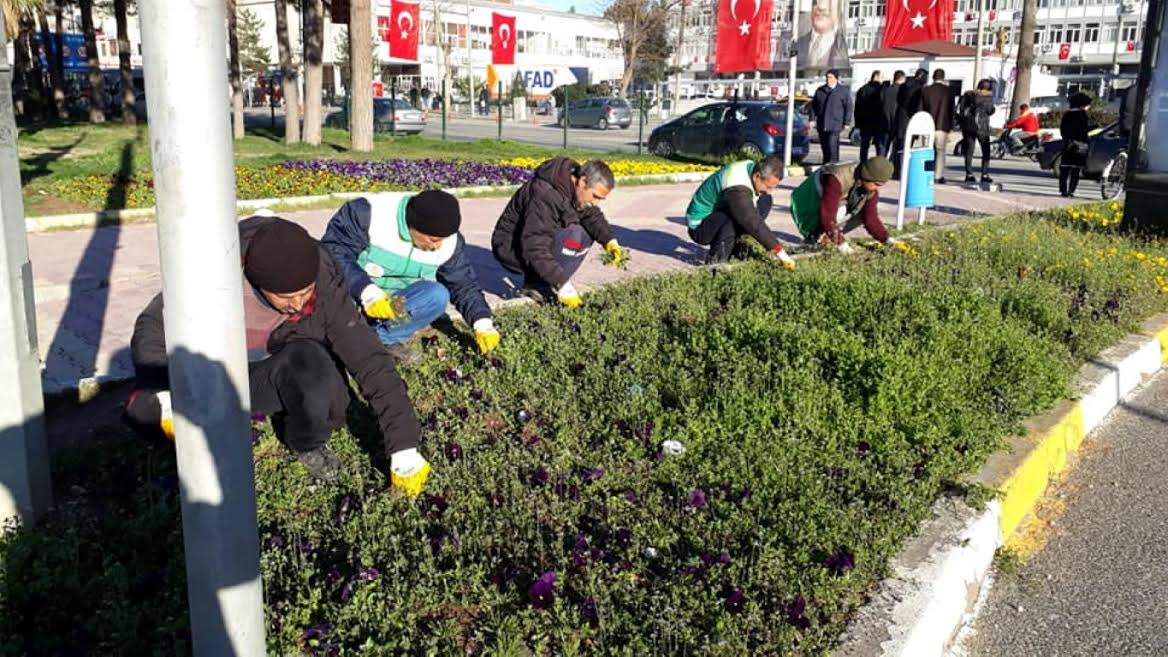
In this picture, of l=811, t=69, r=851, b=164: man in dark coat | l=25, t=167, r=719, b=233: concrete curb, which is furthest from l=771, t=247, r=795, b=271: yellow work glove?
l=811, t=69, r=851, b=164: man in dark coat

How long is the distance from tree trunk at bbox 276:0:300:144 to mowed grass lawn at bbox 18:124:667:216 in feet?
1.23

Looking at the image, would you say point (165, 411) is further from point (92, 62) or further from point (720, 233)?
point (92, 62)

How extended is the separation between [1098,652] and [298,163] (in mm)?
13367

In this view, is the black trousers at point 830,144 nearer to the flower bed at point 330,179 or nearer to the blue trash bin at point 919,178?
the flower bed at point 330,179

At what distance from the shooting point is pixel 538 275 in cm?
647

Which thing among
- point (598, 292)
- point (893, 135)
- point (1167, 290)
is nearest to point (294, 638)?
point (598, 292)

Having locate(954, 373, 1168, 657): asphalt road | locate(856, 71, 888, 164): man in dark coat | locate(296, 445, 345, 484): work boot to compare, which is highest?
locate(856, 71, 888, 164): man in dark coat

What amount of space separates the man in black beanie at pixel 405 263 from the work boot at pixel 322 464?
2.73ft

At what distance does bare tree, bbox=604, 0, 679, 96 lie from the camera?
6228 centimetres

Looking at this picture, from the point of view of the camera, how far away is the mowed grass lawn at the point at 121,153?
11.9 meters

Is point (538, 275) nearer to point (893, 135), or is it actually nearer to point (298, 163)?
point (298, 163)

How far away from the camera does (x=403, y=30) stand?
25422 mm

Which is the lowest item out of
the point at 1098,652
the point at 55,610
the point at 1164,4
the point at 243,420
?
the point at 1098,652

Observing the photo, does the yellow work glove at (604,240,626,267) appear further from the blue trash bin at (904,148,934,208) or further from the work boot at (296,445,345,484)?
the blue trash bin at (904,148,934,208)
